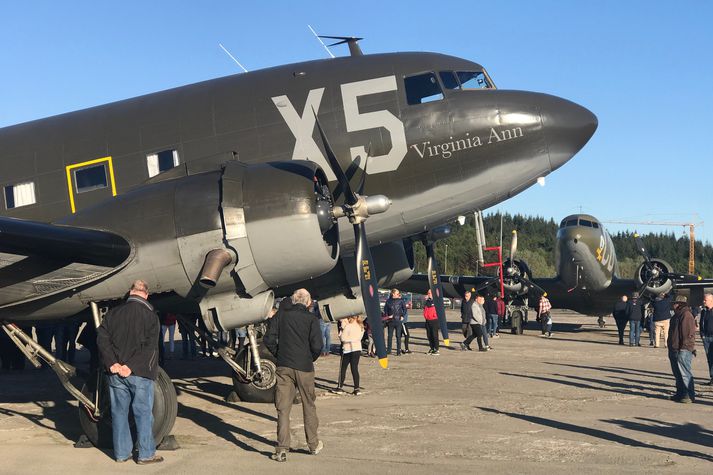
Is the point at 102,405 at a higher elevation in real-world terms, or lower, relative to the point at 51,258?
lower

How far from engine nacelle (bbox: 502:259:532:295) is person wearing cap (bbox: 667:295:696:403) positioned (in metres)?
22.8

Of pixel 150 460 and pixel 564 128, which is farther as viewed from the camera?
pixel 564 128

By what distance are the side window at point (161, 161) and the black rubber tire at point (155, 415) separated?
3406mm

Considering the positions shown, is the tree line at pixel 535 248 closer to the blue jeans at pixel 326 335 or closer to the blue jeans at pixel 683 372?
the blue jeans at pixel 326 335

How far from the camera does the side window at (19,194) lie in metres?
12.1

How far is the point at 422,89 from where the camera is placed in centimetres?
1182

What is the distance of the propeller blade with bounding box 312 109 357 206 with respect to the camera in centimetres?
1039

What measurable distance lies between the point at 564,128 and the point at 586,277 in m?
24.5

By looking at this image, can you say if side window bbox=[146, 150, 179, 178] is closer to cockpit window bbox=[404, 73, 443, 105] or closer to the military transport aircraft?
cockpit window bbox=[404, 73, 443, 105]

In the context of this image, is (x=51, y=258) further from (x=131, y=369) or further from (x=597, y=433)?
(x=597, y=433)

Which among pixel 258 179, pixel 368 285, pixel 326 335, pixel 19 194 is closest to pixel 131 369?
pixel 258 179

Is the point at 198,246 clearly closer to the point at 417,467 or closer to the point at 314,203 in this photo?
the point at 314,203

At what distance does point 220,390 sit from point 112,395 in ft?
21.2

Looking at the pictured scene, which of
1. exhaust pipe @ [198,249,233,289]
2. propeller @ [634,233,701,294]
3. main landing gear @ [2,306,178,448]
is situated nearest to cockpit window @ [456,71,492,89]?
exhaust pipe @ [198,249,233,289]
